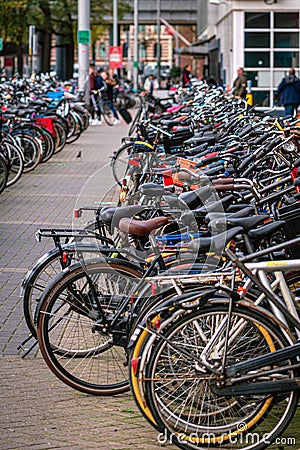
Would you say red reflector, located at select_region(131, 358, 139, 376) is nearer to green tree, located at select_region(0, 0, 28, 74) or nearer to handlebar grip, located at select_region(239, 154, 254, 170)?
handlebar grip, located at select_region(239, 154, 254, 170)

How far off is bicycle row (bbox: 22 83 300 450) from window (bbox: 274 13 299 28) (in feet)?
93.7

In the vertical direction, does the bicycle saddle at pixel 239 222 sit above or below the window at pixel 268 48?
below

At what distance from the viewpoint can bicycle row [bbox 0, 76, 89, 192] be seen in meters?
15.1

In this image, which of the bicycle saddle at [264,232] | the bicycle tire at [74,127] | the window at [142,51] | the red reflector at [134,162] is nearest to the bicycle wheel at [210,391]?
the bicycle saddle at [264,232]

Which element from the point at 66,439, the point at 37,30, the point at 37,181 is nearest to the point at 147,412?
the point at 66,439

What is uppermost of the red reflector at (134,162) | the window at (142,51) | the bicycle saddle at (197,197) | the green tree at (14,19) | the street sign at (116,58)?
the window at (142,51)

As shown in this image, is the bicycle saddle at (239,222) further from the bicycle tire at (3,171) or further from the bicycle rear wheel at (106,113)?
the bicycle rear wheel at (106,113)

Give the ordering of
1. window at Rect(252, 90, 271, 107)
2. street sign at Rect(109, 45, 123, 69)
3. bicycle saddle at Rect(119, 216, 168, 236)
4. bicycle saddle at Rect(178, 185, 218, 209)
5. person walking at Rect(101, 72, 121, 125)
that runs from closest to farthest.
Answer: bicycle saddle at Rect(119, 216, 168, 236)
bicycle saddle at Rect(178, 185, 218, 209)
person walking at Rect(101, 72, 121, 125)
window at Rect(252, 90, 271, 107)
street sign at Rect(109, 45, 123, 69)

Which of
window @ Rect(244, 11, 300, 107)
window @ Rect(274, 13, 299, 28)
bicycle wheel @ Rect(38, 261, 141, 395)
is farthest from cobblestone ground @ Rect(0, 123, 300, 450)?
window @ Rect(274, 13, 299, 28)

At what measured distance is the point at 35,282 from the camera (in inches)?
240

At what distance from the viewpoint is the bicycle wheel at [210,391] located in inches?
173

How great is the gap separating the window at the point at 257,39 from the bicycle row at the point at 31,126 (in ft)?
37.5

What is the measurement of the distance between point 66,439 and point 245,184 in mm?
1925

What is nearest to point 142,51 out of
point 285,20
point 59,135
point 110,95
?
point 285,20
